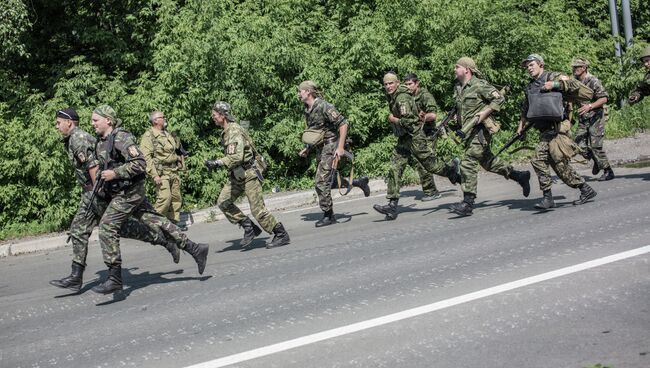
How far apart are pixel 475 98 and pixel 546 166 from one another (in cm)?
119

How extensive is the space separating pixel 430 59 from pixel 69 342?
1117 centimetres

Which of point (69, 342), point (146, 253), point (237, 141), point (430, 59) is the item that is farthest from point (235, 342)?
point (430, 59)

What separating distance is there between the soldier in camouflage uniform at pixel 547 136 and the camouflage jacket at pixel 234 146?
343cm

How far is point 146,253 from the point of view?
Answer: 1015 cm

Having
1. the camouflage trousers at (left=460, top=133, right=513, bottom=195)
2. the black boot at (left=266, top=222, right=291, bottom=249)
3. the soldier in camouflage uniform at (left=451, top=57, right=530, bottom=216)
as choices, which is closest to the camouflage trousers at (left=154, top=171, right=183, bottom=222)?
the black boot at (left=266, top=222, right=291, bottom=249)

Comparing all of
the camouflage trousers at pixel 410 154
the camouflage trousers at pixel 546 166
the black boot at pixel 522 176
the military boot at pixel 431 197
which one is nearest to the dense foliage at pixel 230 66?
the military boot at pixel 431 197

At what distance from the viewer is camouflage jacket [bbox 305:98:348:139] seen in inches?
402

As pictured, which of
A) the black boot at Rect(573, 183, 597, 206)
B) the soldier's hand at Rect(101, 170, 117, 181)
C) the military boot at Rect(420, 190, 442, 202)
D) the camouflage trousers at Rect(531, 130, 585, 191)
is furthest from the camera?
the military boot at Rect(420, 190, 442, 202)

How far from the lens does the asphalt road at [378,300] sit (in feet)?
17.2

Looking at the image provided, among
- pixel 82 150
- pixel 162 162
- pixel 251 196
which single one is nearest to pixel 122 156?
pixel 82 150

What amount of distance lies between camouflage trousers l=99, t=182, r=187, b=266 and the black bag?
4442 millimetres

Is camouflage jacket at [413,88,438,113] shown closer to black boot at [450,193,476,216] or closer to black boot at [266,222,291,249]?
black boot at [450,193,476,216]

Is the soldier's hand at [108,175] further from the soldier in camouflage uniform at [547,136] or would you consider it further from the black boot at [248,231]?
the soldier in camouflage uniform at [547,136]

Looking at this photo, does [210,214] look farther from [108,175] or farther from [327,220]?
[108,175]
